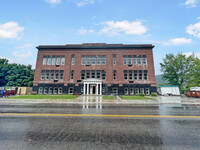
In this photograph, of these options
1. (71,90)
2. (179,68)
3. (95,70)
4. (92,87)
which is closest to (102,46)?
(95,70)

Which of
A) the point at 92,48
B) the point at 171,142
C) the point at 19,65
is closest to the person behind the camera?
the point at 171,142

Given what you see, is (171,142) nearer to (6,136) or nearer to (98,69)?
(6,136)

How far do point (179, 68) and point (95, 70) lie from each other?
31.2 metres

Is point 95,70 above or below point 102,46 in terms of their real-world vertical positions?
below

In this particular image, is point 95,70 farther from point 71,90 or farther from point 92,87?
point 71,90

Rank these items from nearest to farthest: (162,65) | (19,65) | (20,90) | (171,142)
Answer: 1. (171,142)
2. (20,90)
3. (19,65)
4. (162,65)

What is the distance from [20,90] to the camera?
92.8ft

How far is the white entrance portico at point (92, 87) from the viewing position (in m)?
27.3

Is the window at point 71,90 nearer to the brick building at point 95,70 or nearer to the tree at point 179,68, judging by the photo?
the brick building at point 95,70

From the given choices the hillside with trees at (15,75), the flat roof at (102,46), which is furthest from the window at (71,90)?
the hillside with trees at (15,75)

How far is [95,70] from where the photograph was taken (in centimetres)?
2916

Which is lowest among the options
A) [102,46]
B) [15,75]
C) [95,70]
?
[15,75]

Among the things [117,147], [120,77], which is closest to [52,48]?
[120,77]

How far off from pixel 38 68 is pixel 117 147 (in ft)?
110
